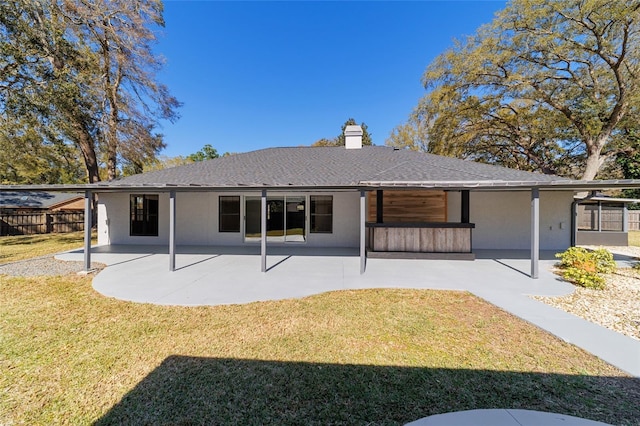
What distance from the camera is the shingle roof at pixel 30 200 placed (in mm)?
16406

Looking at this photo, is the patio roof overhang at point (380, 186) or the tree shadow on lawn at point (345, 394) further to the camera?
the patio roof overhang at point (380, 186)

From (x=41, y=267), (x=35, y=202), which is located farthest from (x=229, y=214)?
(x=35, y=202)

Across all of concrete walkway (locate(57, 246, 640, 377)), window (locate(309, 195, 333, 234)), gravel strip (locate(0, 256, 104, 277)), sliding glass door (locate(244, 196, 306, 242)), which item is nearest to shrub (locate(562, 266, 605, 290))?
concrete walkway (locate(57, 246, 640, 377))

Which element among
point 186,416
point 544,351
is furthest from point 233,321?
point 544,351

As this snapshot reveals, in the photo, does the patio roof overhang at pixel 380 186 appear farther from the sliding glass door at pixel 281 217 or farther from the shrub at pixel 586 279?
the sliding glass door at pixel 281 217

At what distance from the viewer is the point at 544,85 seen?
1384 centimetres

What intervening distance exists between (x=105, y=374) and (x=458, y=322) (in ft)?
14.4

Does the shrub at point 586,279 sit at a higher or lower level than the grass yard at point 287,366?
higher

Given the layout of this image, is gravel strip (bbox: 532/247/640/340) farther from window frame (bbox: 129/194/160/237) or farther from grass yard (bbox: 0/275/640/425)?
window frame (bbox: 129/194/160/237)

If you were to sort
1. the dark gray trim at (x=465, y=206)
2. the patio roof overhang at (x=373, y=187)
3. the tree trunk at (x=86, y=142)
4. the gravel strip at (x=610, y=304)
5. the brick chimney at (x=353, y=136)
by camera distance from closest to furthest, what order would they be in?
the gravel strip at (x=610, y=304) < the patio roof overhang at (x=373, y=187) < the dark gray trim at (x=465, y=206) < the tree trunk at (x=86, y=142) < the brick chimney at (x=353, y=136)

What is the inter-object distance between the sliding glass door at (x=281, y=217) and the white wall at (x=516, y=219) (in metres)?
6.40

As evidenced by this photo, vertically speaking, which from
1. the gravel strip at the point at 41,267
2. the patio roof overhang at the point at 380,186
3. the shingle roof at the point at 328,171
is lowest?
the gravel strip at the point at 41,267

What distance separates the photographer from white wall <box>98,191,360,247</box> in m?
9.75

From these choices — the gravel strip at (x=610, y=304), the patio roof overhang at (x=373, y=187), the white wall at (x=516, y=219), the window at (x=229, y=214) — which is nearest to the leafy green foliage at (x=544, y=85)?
the white wall at (x=516, y=219)
